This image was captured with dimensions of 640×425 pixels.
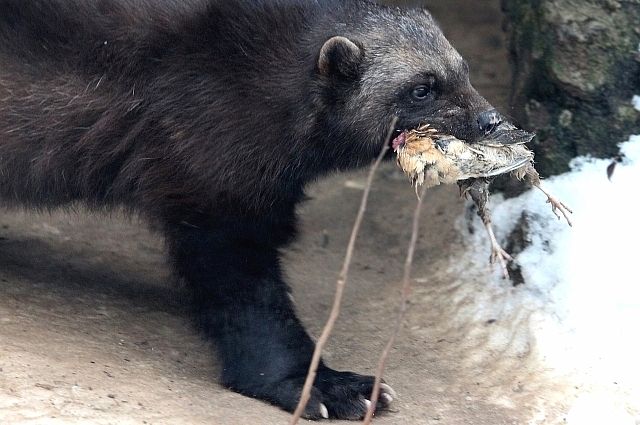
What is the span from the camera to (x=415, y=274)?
6000 mm

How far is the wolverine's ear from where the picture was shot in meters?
4.30

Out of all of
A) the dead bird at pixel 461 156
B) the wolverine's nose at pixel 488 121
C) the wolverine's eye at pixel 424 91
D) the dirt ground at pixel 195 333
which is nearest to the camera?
the dirt ground at pixel 195 333

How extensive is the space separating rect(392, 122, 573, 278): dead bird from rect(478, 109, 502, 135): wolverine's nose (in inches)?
0.9

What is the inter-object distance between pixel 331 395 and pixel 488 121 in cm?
143

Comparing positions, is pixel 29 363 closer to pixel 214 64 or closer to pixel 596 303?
pixel 214 64

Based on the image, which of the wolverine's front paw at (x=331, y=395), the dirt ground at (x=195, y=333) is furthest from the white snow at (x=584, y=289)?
the wolverine's front paw at (x=331, y=395)

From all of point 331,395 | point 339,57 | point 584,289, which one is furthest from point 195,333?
point 584,289

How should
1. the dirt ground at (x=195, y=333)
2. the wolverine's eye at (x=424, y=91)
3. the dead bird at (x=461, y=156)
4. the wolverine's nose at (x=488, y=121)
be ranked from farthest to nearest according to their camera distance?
the wolverine's eye at (x=424, y=91) < the wolverine's nose at (x=488, y=121) < the dead bird at (x=461, y=156) < the dirt ground at (x=195, y=333)

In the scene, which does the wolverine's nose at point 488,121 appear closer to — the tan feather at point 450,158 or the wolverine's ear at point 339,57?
the tan feather at point 450,158

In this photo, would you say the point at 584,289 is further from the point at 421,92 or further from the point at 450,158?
the point at 421,92

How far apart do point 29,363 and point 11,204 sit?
124 cm

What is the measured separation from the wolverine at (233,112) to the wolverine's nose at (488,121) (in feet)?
0.13

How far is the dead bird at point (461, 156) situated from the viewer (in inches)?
163

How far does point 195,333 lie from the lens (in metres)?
4.88
